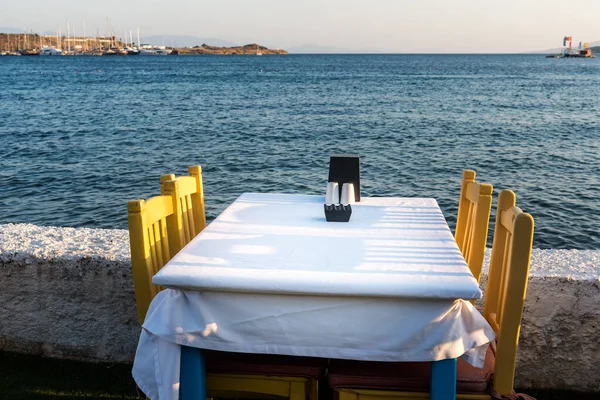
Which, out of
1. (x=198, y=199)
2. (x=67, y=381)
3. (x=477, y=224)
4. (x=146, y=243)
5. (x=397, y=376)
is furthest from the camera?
(x=198, y=199)

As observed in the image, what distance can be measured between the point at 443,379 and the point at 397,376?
0.18 meters

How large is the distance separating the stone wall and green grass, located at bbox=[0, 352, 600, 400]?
4 cm

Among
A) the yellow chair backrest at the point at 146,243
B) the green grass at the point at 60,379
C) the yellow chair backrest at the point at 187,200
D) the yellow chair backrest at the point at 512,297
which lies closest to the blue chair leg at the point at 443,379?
the yellow chair backrest at the point at 512,297

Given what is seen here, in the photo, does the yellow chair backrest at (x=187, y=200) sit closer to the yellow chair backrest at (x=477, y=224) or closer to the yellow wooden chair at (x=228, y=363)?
the yellow wooden chair at (x=228, y=363)

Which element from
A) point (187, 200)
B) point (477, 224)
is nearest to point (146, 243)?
point (187, 200)

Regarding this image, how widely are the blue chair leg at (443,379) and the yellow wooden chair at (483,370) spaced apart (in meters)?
0.07

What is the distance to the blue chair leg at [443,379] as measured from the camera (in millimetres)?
1948

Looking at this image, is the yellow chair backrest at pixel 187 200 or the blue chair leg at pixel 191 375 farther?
the yellow chair backrest at pixel 187 200

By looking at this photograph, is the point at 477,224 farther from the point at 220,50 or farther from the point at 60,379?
the point at 220,50

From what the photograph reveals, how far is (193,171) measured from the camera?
3152mm

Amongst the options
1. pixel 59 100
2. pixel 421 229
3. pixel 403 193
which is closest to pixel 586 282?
pixel 421 229

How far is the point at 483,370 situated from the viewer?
84.4 inches

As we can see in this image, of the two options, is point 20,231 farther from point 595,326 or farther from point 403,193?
point 403,193

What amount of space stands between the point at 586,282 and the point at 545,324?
27 centimetres
